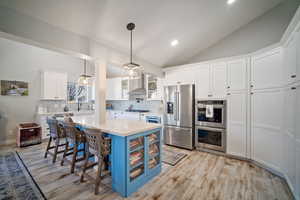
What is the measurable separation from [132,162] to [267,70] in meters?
3.11

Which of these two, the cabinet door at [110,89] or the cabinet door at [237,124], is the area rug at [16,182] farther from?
the cabinet door at [110,89]

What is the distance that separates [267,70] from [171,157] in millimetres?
2753

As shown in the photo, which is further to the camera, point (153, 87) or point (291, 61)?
point (153, 87)

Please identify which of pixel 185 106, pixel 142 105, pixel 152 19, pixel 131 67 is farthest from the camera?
pixel 142 105

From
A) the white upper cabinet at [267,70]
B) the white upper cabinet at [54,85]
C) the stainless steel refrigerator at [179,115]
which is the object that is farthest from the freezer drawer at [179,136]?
the white upper cabinet at [54,85]

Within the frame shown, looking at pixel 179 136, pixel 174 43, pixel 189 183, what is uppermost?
pixel 174 43

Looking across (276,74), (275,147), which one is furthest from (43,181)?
(276,74)

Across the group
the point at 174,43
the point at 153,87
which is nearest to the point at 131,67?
the point at 174,43

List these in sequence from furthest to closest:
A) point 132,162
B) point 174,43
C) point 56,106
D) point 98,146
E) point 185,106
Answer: point 56,106 < point 185,106 < point 174,43 < point 132,162 < point 98,146

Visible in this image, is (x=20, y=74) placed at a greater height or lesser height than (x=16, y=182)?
greater

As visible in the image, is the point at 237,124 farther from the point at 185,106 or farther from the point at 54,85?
the point at 54,85

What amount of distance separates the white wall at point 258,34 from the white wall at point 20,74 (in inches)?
224

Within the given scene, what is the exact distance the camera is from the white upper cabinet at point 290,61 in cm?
184

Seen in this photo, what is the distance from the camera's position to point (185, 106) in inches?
144
